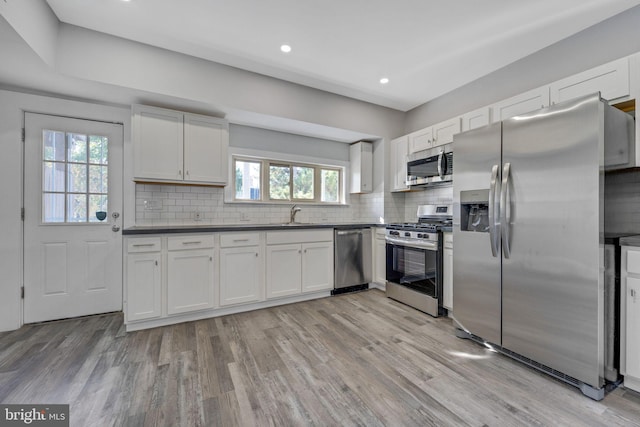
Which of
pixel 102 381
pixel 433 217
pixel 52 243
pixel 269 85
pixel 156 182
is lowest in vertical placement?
pixel 102 381

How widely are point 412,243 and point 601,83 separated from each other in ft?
6.74

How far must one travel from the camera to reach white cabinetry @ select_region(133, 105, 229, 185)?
109 inches

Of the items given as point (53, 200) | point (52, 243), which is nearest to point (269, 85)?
point (53, 200)

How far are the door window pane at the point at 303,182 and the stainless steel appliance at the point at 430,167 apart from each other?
1.49 m

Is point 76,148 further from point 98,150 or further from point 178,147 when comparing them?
point 178,147

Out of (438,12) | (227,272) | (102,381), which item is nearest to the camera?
(102,381)

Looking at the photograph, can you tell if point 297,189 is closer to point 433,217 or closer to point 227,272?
point 227,272

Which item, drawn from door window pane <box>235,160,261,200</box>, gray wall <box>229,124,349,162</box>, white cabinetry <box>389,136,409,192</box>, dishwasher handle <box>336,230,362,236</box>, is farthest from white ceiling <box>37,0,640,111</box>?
dishwasher handle <box>336,230,362,236</box>

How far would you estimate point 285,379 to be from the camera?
1.79 metres

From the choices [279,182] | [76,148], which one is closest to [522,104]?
[279,182]

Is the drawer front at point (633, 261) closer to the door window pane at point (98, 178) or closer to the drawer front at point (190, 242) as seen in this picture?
the drawer front at point (190, 242)

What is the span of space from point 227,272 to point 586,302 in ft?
9.71

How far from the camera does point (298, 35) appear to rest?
2463mm

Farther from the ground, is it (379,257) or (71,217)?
(71,217)
